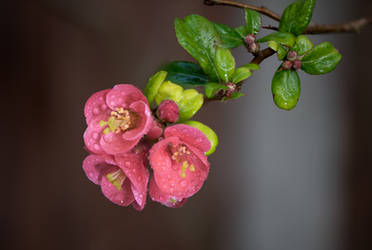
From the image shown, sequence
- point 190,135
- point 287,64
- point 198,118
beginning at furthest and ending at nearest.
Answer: point 198,118 < point 287,64 < point 190,135

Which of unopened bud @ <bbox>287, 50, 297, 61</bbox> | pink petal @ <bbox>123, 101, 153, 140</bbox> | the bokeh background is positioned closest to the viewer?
pink petal @ <bbox>123, 101, 153, 140</bbox>

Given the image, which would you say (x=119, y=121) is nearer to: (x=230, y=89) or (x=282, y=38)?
(x=230, y=89)

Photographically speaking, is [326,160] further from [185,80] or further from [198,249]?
[185,80]

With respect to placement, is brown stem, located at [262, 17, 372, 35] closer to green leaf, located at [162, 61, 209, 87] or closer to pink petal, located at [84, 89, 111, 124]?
green leaf, located at [162, 61, 209, 87]

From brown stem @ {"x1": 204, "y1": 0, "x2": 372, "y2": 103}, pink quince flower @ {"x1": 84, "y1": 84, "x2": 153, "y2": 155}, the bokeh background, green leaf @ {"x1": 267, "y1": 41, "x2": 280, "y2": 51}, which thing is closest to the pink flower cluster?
pink quince flower @ {"x1": 84, "y1": 84, "x2": 153, "y2": 155}

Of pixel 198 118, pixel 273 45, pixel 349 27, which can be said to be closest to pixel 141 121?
pixel 273 45

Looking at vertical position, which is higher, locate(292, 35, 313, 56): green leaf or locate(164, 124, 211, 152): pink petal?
locate(292, 35, 313, 56): green leaf

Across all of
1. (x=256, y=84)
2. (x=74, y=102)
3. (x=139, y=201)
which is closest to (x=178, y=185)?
(x=139, y=201)
